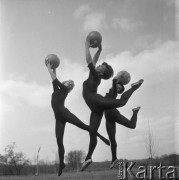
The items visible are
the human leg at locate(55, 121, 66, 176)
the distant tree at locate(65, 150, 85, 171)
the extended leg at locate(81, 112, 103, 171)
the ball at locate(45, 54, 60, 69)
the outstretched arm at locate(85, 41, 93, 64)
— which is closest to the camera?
the outstretched arm at locate(85, 41, 93, 64)

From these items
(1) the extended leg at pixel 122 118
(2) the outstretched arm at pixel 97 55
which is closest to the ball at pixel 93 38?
(2) the outstretched arm at pixel 97 55

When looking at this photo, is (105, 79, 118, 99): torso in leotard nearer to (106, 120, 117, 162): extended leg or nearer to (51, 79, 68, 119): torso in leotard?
(106, 120, 117, 162): extended leg

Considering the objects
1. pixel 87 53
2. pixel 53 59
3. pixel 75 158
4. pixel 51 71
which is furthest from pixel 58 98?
pixel 75 158

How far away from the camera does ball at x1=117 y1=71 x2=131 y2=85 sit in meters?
7.09

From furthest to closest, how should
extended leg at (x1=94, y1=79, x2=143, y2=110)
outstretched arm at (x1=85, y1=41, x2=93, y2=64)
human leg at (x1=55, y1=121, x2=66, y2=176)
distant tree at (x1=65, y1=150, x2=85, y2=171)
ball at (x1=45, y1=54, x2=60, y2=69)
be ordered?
distant tree at (x1=65, y1=150, x2=85, y2=171), ball at (x1=45, y1=54, x2=60, y2=69), human leg at (x1=55, y1=121, x2=66, y2=176), outstretched arm at (x1=85, y1=41, x2=93, y2=64), extended leg at (x1=94, y1=79, x2=143, y2=110)

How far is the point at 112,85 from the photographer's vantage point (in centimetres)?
693

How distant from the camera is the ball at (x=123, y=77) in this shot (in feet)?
23.2

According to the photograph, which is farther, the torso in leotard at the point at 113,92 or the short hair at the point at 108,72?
the short hair at the point at 108,72

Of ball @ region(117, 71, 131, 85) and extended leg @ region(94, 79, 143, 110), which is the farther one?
ball @ region(117, 71, 131, 85)

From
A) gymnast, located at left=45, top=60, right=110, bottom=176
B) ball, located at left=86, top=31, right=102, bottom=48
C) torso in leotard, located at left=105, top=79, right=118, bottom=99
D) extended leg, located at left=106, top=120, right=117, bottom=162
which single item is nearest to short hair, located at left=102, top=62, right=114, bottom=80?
torso in leotard, located at left=105, top=79, right=118, bottom=99

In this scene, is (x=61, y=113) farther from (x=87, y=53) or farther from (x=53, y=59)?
(x=87, y=53)

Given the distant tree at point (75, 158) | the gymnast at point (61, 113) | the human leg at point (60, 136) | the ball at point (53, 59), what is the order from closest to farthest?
the gymnast at point (61, 113) < the human leg at point (60, 136) < the ball at point (53, 59) < the distant tree at point (75, 158)

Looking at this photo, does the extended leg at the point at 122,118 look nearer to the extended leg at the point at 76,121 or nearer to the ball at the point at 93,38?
the extended leg at the point at 76,121

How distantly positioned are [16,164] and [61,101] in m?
37.9
